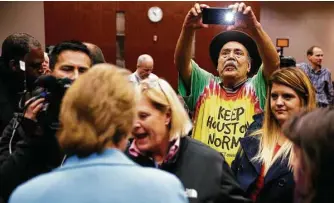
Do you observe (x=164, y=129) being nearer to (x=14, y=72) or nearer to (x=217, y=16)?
(x=217, y=16)

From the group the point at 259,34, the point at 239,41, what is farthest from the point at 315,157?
the point at 239,41

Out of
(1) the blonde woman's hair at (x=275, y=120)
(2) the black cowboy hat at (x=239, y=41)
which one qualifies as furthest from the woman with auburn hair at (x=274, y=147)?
(2) the black cowboy hat at (x=239, y=41)

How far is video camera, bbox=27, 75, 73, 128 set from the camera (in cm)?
146

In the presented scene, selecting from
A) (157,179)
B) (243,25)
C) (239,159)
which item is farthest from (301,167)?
(243,25)

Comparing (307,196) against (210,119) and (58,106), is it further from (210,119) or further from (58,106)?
(210,119)

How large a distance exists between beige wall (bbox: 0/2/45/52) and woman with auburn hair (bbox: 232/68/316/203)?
6762mm

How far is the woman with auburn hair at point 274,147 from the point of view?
179cm

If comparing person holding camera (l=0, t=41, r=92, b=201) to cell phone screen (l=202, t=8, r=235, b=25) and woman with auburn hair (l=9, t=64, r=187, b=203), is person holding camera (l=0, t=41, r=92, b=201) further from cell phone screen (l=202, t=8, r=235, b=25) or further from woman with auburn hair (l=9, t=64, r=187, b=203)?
cell phone screen (l=202, t=8, r=235, b=25)

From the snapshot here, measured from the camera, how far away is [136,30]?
8.04 metres

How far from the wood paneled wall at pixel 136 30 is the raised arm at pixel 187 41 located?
5.50 m

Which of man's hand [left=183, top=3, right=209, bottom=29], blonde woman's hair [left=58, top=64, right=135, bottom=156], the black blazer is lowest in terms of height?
the black blazer

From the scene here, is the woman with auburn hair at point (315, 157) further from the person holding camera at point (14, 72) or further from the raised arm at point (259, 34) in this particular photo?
the person holding camera at point (14, 72)

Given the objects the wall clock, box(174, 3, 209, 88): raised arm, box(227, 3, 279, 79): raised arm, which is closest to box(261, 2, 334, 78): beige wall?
the wall clock

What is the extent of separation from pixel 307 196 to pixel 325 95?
507 centimetres
